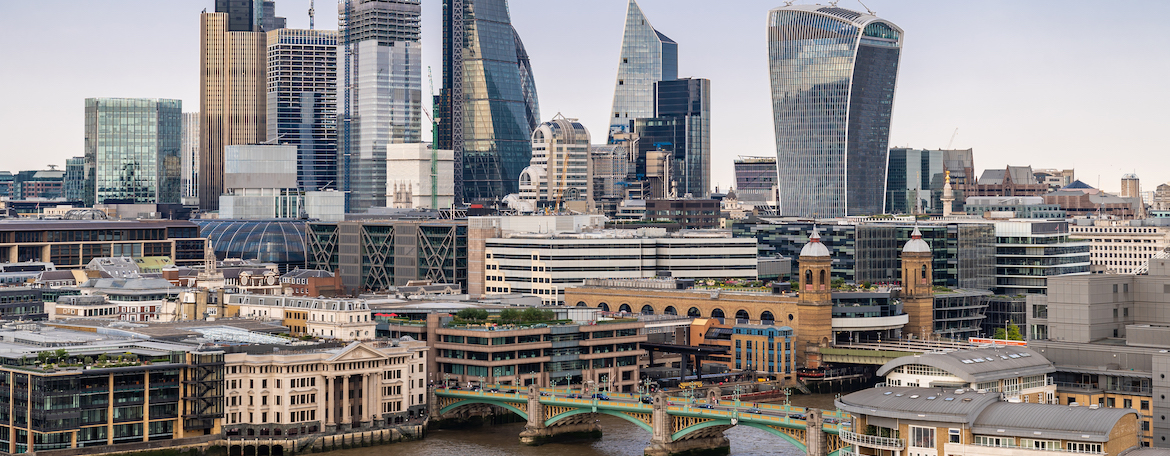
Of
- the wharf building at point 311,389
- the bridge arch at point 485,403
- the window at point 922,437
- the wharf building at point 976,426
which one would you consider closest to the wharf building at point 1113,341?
the wharf building at point 976,426

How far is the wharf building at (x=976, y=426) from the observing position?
367 feet

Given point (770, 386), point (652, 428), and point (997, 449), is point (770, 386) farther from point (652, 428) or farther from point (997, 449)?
point (997, 449)

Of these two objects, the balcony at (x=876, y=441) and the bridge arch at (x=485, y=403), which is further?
the bridge arch at (x=485, y=403)

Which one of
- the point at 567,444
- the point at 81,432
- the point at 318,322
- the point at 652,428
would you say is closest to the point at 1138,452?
the point at 652,428

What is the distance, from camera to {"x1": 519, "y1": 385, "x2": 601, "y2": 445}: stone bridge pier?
160500 millimetres

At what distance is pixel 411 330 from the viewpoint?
18650 centimetres

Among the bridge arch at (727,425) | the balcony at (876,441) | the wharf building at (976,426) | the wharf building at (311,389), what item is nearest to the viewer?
the wharf building at (976,426)

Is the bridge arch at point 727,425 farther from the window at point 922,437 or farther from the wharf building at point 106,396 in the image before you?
the wharf building at point 106,396

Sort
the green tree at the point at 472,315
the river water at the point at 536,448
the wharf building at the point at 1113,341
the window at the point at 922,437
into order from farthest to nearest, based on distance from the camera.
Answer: the green tree at the point at 472,315 < the river water at the point at 536,448 < the wharf building at the point at 1113,341 < the window at the point at 922,437

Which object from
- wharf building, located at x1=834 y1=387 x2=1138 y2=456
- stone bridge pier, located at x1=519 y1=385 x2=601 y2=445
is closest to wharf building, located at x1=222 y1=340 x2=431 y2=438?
stone bridge pier, located at x1=519 y1=385 x2=601 y2=445

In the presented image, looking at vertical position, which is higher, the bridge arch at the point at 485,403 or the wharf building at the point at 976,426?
the wharf building at the point at 976,426

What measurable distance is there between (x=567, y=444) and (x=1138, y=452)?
200 feet

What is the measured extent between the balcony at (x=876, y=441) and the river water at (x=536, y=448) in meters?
29.7

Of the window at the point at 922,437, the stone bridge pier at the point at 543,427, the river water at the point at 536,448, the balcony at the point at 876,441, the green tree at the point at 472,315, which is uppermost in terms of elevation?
the green tree at the point at 472,315
